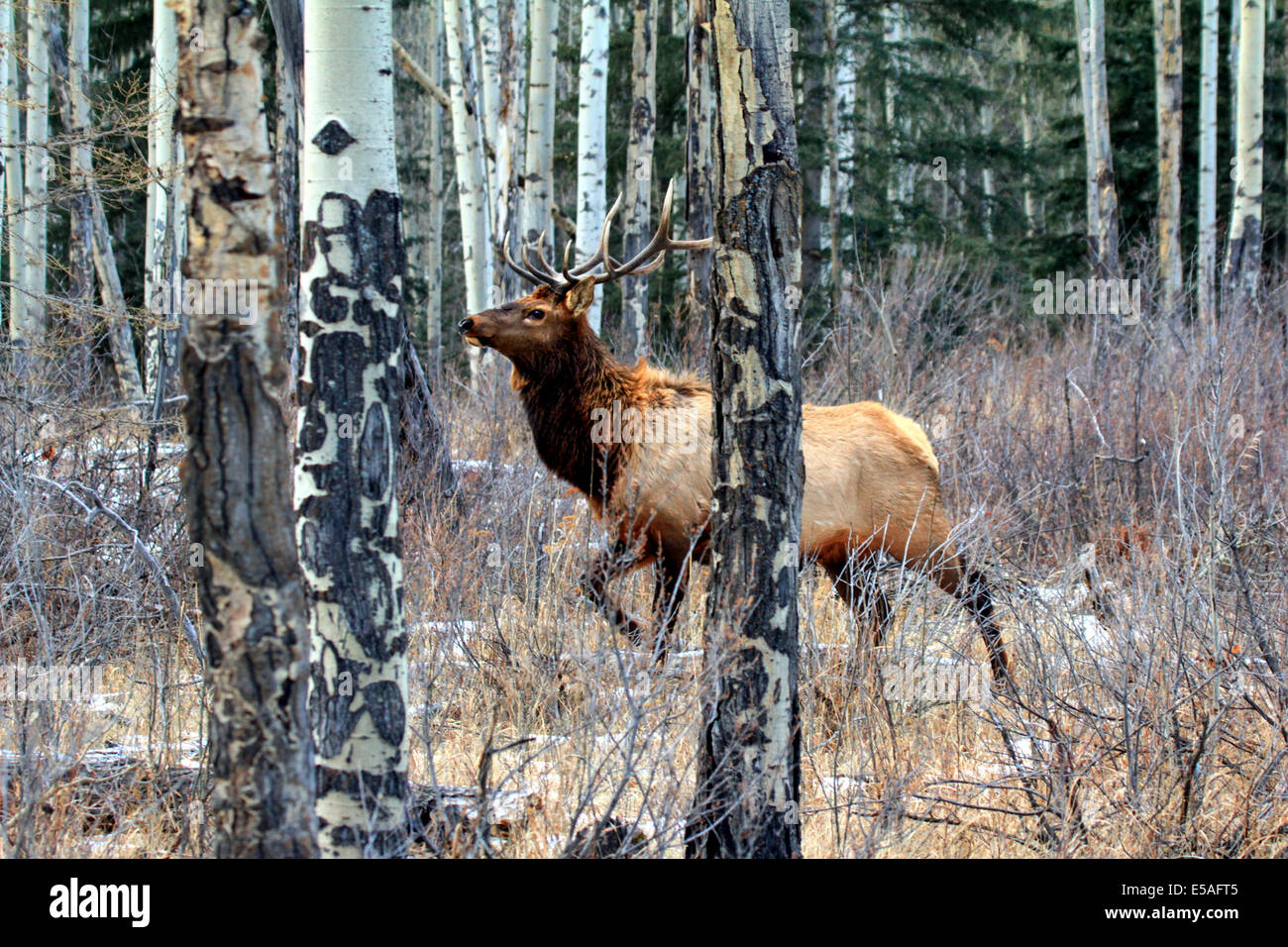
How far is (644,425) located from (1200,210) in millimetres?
12222

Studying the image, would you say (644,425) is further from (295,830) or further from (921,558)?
(295,830)

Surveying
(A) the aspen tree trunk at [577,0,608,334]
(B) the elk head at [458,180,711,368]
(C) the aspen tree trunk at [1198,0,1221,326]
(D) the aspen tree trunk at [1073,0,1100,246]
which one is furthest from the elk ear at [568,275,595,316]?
(C) the aspen tree trunk at [1198,0,1221,326]

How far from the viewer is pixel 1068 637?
5.31 m

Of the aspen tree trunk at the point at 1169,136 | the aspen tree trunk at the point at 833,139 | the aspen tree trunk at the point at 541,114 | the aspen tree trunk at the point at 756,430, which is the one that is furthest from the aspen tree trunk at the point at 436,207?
the aspen tree trunk at the point at 756,430

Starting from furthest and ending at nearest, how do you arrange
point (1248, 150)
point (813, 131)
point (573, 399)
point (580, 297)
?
1. point (813, 131)
2. point (1248, 150)
3. point (580, 297)
4. point (573, 399)

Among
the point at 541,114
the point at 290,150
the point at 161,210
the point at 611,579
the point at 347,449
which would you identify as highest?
the point at 541,114

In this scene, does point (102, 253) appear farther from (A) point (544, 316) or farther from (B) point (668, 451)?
(B) point (668, 451)

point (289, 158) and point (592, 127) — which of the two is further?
point (592, 127)

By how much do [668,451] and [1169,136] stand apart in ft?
35.9

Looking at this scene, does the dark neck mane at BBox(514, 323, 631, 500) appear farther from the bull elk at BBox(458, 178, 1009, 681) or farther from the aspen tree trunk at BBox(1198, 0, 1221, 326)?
the aspen tree trunk at BBox(1198, 0, 1221, 326)

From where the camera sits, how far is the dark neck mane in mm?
6219

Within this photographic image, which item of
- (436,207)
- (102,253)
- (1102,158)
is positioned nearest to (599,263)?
(102,253)

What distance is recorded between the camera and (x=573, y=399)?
6.25m
